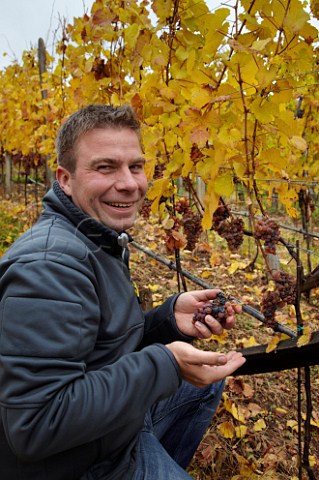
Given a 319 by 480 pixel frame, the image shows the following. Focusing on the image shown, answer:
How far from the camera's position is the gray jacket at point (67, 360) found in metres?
0.94

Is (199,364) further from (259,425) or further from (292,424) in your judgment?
(292,424)

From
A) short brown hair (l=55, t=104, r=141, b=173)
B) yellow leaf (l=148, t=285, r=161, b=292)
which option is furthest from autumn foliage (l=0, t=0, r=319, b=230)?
yellow leaf (l=148, t=285, r=161, b=292)

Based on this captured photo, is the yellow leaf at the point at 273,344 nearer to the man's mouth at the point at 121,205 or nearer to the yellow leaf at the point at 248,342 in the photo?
the man's mouth at the point at 121,205

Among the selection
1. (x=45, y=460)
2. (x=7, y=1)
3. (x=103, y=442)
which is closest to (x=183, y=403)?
(x=103, y=442)

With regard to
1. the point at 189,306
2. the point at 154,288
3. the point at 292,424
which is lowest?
the point at 292,424

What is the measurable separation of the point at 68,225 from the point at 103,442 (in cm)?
73

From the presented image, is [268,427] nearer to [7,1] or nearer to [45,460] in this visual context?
[45,460]

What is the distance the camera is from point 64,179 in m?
1.41

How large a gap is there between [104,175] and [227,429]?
5.41 ft

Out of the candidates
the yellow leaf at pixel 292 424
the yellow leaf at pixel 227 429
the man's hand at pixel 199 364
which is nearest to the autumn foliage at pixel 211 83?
the man's hand at pixel 199 364

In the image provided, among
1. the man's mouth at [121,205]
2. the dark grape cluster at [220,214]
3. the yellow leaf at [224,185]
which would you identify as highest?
the yellow leaf at [224,185]

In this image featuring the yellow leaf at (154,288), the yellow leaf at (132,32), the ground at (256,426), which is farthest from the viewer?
the yellow leaf at (154,288)

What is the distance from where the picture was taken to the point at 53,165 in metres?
4.71

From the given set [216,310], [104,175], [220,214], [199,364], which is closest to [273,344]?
[216,310]
